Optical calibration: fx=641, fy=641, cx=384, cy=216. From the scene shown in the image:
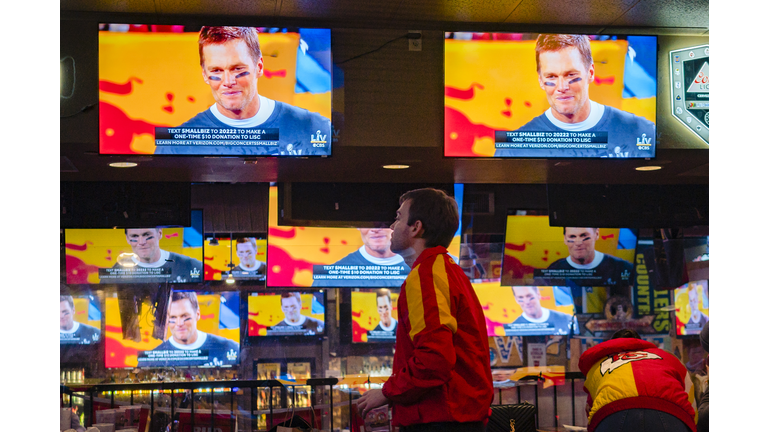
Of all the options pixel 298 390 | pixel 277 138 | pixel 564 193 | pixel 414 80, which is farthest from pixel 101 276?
pixel 564 193

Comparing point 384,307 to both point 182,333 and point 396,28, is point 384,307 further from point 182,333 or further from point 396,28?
point 396,28

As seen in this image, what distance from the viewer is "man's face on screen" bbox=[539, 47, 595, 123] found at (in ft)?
12.2

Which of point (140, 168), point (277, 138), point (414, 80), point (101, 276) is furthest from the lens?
point (101, 276)

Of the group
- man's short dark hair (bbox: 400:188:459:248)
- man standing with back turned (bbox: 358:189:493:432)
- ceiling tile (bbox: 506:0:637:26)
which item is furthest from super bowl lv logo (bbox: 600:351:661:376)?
ceiling tile (bbox: 506:0:637:26)

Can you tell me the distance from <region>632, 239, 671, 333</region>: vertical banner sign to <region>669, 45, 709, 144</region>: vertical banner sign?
65.9 inches

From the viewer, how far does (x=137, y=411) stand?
458 cm

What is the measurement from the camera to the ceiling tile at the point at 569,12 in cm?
369

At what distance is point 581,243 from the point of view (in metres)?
5.32

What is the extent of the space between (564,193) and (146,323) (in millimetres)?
3435

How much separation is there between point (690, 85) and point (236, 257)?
3.45m

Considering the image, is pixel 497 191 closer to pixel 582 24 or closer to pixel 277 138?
pixel 582 24

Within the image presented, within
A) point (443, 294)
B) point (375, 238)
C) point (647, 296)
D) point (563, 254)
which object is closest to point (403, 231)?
point (443, 294)

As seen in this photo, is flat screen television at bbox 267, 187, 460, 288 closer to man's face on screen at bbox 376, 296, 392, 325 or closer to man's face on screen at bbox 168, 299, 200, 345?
man's face on screen at bbox 376, 296, 392, 325

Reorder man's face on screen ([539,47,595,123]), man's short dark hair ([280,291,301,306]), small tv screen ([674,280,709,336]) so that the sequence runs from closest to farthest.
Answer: man's face on screen ([539,47,595,123]) → man's short dark hair ([280,291,301,306]) → small tv screen ([674,280,709,336])
